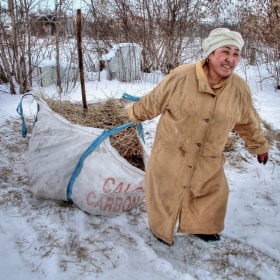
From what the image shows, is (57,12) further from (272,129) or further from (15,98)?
(272,129)

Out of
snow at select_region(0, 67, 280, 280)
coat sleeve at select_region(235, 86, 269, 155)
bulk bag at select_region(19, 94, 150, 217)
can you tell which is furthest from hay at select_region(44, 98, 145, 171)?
coat sleeve at select_region(235, 86, 269, 155)

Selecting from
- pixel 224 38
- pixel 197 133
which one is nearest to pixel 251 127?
pixel 197 133

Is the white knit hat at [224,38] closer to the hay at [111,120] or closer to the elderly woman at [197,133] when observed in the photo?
the elderly woman at [197,133]

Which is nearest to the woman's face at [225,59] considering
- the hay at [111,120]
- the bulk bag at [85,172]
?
the bulk bag at [85,172]

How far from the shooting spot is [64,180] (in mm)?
1944

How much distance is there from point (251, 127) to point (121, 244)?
1.11 m

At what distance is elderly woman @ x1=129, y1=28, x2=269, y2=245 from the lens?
1.43 m

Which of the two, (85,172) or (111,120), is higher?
(111,120)

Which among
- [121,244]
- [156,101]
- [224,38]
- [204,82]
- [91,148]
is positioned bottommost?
[121,244]

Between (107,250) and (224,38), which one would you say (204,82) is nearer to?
(224,38)

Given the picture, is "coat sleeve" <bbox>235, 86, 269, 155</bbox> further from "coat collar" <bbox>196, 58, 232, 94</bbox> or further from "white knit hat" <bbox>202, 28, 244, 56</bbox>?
"white knit hat" <bbox>202, 28, 244, 56</bbox>

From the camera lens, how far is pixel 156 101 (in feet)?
5.16

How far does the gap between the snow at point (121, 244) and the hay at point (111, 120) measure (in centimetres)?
47

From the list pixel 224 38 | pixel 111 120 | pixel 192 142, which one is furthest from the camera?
pixel 111 120
